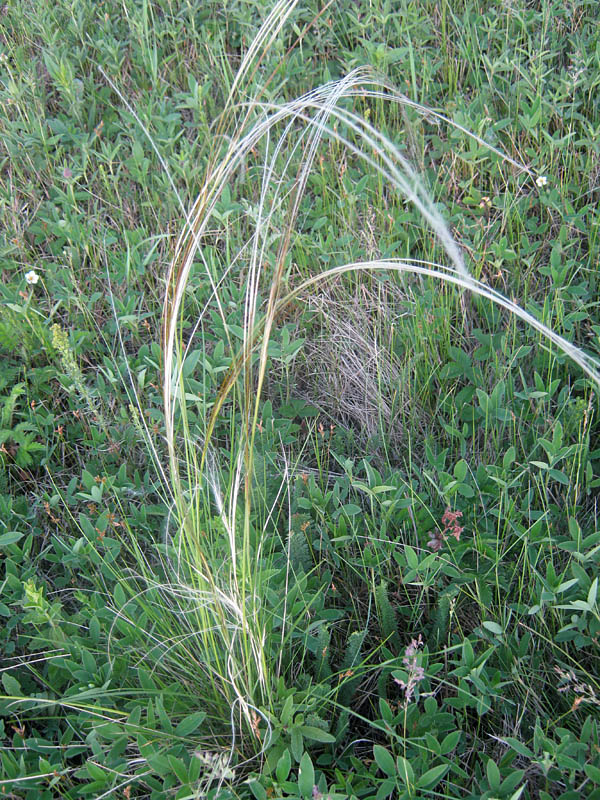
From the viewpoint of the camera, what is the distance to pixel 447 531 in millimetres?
1732

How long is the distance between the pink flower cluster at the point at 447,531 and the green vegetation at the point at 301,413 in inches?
0.7

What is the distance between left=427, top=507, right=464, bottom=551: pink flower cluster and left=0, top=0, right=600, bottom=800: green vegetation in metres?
0.02

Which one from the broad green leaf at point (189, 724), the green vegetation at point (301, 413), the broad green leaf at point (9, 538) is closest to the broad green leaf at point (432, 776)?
the green vegetation at point (301, 413)

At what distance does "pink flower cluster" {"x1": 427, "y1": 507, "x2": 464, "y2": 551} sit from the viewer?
1656 mm

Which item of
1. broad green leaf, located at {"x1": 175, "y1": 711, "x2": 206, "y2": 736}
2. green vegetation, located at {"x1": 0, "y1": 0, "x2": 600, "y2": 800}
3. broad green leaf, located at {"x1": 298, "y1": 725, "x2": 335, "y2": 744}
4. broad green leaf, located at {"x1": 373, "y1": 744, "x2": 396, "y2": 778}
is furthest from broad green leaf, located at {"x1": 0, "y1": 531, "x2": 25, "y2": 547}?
broad green leaf, located at {"x1": 373, "y1": 744, "x2": 396, "y2": 778}

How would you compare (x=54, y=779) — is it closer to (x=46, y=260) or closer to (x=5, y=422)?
(x=5, y=422)

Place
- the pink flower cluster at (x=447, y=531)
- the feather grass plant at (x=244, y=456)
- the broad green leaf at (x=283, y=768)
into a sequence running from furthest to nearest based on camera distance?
the pink flower cluster at (x=447, y=531) → the broad green leaf at (x=283, y=768) → the feather grass plant at (x=244, y=456)

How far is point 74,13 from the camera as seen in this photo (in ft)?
10.8

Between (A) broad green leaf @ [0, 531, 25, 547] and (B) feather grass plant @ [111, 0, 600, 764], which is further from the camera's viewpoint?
(A) broad green leaf @ [0, 531, 25, 547]

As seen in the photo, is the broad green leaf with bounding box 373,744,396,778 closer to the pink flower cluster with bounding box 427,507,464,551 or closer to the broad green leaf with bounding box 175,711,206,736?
the broad green leaf with bounding box 175,711,206,736

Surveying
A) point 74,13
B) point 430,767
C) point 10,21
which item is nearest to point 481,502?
point 430,767

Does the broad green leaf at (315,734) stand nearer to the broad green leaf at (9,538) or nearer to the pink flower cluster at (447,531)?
the pink flower cluster at (447,531)

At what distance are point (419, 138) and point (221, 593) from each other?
2.10m

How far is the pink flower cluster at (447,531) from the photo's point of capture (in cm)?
166
